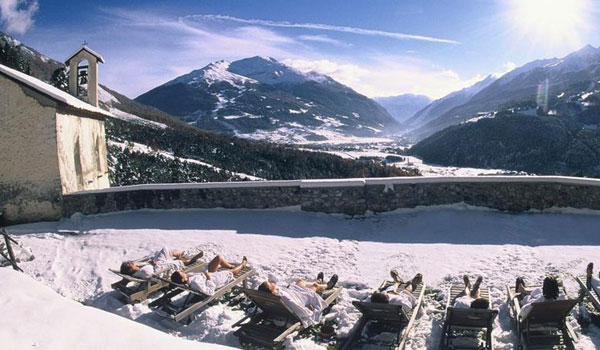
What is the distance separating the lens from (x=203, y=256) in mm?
11023

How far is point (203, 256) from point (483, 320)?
259 inches

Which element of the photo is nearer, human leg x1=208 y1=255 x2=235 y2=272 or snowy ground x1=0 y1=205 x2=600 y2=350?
snowy ground x1=0 y1=205 x2=600 y2=350

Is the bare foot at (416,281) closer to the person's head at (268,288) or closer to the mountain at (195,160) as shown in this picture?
the person's head at (268,288)

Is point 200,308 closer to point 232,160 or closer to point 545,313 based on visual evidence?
point 545,313

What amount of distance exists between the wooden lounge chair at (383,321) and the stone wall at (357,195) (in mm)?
6322

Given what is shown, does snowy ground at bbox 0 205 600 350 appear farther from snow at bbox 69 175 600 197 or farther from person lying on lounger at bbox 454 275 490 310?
snow at bbox 69 175 600 197

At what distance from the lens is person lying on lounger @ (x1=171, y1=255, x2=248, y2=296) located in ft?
27.4

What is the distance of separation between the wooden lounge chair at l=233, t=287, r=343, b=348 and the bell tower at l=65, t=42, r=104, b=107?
15.6 meters

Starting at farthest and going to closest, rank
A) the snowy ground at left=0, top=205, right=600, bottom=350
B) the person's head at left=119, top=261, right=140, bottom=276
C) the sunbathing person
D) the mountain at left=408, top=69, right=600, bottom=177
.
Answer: the mountain at left=408, top=69, right=600, bottom=177
the person's head at left=119, top=261, right=140, bottom=276
the snowy ground at left=0, top=205, right=600, bottom=350
the sunbathing person

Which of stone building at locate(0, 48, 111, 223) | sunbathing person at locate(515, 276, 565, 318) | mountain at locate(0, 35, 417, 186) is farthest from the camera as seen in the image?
mountain at locate(0, 35, 417, 186)

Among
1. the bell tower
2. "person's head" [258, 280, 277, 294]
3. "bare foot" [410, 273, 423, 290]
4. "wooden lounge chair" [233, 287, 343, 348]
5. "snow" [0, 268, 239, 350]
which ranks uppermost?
the bell tower

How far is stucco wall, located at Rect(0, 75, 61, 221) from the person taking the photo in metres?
14.3

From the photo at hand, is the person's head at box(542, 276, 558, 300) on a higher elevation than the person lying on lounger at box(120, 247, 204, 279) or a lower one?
higher

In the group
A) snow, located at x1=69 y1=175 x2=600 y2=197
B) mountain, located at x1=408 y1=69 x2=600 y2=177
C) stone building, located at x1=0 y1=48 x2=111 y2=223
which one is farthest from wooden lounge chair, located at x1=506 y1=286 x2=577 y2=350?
mountain, located at x1=408 y1=69 x2=600 y2=177
